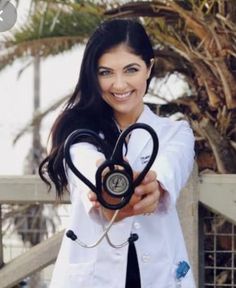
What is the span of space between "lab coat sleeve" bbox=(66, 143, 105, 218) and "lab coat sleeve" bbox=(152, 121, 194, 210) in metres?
0.16

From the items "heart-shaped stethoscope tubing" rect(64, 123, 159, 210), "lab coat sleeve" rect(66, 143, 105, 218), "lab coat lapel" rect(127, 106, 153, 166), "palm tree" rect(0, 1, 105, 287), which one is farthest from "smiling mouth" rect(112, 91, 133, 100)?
"palm tree" rect(0, 1, 105, 287)

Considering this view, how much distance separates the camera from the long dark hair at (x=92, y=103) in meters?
2.87

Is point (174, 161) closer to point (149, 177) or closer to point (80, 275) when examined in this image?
point (149, 177)

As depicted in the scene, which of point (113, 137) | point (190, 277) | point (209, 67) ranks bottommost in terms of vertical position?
point (190, 277)

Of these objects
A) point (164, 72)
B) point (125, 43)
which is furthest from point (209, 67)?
point (125, 43)

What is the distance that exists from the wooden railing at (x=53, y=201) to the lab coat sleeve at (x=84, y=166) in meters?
1.12

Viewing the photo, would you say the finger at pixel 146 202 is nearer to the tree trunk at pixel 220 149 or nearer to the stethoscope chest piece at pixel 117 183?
the stethoscope chest piece at pixel 117 183

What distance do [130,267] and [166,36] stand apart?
12.2 feet

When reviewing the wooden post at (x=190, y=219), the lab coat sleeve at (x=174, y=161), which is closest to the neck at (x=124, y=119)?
the lab coat sleeve at (x=174, y=161)

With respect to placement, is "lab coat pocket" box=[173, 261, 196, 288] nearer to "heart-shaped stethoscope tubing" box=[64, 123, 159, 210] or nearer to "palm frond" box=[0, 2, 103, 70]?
"heart-shaped stethoscope tubing" box=[64, 123, 159, 210]

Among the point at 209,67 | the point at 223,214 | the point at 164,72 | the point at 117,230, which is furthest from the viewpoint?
the point at 164,72

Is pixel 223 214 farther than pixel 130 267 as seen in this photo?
Yes

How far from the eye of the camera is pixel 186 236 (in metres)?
3.98

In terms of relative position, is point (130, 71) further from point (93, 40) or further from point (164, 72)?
point (164, 72)
